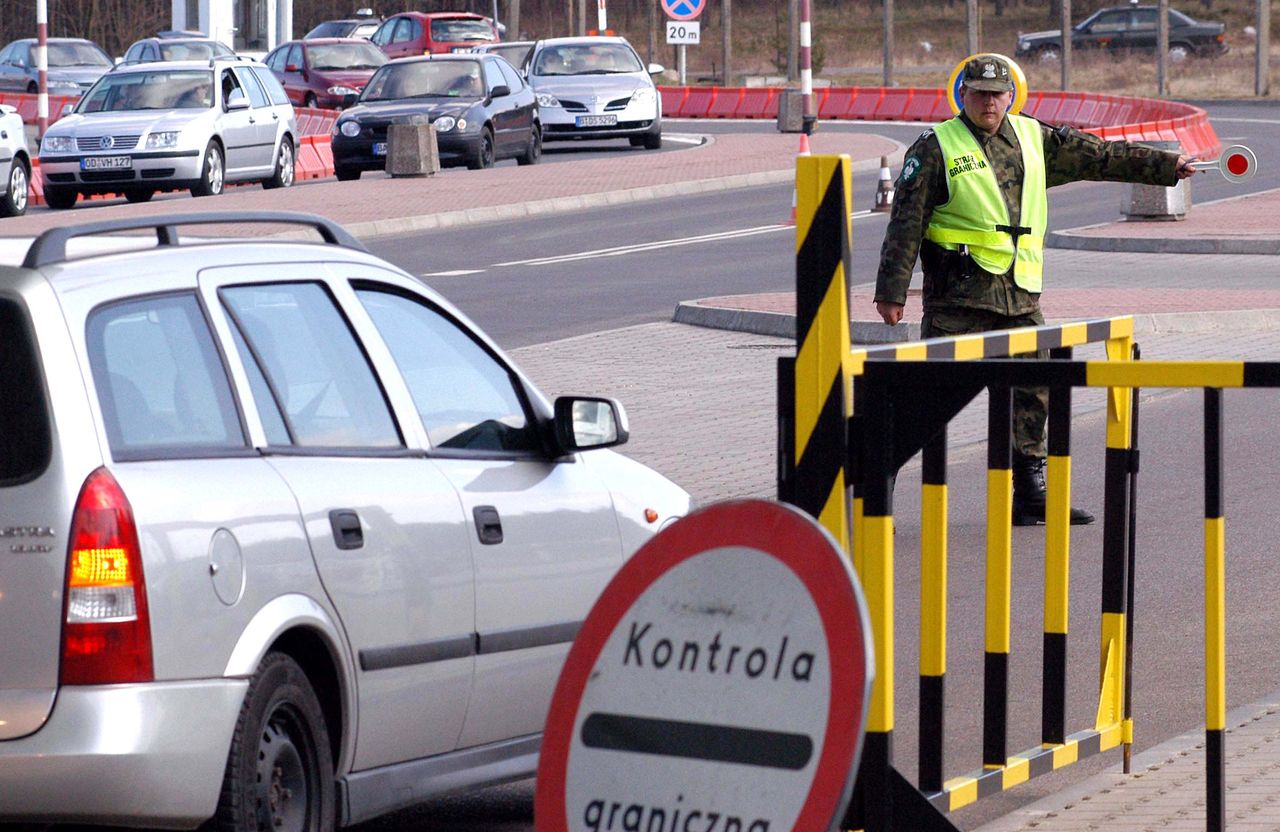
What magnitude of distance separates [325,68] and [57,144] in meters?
21.1

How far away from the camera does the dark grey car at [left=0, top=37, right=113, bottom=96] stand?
157 ft

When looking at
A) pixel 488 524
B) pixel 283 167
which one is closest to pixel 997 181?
pixel 488 524

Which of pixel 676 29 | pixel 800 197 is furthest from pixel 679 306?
pixel 676 29

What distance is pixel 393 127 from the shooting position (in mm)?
31531

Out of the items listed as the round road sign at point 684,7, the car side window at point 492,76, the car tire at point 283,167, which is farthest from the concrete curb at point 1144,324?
the round road sign at point 684,7

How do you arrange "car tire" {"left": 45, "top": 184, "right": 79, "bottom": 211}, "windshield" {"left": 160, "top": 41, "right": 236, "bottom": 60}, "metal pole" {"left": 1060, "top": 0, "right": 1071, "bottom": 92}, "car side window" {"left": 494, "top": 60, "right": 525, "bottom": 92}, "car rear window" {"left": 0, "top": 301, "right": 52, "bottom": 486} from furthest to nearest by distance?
"metal pole" {"left": 1060, "top": 0, "right": 1071, "bottom": 92} < "windshield" {"left": 160, "top": 41, "right": 236, "bottom": 60} < "car side window" {"left": 494, "top": 60, "right": 525, "bottom": 92} < "car tire" {"left": 45, "top": 184, "right": 79, "bottom": 211} < "car rear window" {"left": 0, "top": 301, "right": 52, "bottom": 486}

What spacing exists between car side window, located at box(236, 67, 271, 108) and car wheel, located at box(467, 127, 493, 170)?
3.68 metres

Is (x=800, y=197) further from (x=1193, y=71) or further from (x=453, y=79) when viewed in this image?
(x=1193, y=71)

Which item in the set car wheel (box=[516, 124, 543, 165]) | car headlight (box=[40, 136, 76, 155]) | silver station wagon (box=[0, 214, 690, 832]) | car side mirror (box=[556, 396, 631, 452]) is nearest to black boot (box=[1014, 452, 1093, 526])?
silver station wagon (box=[0, 214, 690, 832])

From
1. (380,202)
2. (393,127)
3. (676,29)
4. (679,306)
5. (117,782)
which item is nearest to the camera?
(117,782)

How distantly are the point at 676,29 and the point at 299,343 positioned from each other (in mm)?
43520

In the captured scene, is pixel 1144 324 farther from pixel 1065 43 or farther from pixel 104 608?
pixel 1065 43

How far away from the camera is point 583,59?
39750 millimetres

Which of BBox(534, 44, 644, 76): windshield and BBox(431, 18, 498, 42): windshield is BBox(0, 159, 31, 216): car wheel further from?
BBox(431, 18, 498, 42): windshield
